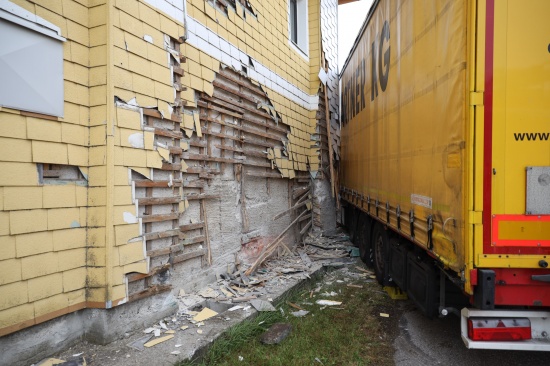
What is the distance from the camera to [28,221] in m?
3.25

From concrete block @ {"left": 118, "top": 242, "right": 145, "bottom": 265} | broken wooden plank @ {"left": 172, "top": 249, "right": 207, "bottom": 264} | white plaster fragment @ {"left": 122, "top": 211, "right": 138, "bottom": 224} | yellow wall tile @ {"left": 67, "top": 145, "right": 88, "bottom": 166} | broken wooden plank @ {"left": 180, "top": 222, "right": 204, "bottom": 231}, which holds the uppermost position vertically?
yellow wall tile @ {"left": 67, "top": 145, "right": 88, "bottom": 166}

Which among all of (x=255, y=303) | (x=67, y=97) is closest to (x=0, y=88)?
(x=67, y=97)

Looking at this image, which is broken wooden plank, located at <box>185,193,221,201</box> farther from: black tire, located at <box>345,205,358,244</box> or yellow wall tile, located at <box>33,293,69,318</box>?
black tire, located at <box>345,205,358,244</box>

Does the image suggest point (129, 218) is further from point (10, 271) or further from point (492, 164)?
point (492, 164)

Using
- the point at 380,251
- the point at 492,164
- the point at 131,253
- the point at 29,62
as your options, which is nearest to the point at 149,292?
the point at 131,253

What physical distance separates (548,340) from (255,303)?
10.2ft

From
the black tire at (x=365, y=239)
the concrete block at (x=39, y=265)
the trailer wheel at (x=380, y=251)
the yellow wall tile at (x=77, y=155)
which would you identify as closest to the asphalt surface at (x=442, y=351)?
the trailer wheel at (x=380, y=251)

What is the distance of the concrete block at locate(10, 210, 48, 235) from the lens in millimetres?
3145

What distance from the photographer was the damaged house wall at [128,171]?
3.28m

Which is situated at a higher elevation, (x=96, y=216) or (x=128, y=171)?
(x=128, y=171)

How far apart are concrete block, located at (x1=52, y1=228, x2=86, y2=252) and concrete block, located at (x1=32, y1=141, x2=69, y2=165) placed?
0.67 metres

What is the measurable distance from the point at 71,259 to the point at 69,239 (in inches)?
7.8

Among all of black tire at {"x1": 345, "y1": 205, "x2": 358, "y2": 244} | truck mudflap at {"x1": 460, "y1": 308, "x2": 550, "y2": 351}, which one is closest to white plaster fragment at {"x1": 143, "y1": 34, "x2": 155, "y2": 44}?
truck mudflap at {"x1": 460, "y1": 308, "x2": 550, "y2": 351}

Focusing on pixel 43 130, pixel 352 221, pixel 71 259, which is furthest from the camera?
pixel 352 221
